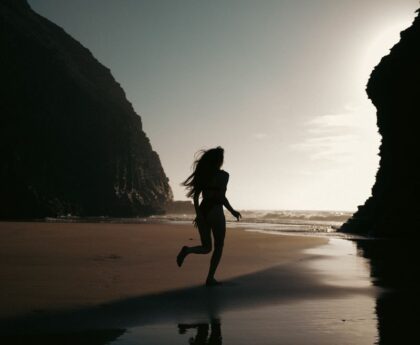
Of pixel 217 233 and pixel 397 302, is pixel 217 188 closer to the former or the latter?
pixel 217 233

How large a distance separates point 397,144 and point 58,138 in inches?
2885

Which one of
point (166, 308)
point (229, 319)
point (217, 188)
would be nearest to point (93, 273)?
point (217, 188)

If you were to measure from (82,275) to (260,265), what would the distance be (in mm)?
4633

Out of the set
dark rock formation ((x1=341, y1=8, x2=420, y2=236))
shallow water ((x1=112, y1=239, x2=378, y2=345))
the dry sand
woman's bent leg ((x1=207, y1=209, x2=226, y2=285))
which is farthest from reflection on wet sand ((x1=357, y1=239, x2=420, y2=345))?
dark rock formation ((x1=341, y1=8, x2=420, y2=236))

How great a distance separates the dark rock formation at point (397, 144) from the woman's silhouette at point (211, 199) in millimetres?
19917

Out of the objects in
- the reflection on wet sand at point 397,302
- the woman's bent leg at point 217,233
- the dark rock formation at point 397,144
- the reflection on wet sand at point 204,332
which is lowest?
→ the reflection on wet sand at point 204,332

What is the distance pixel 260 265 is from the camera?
10.8 m

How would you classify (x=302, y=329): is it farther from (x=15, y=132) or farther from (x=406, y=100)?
(x=15, y=132)

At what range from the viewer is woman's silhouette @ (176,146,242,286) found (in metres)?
7.26

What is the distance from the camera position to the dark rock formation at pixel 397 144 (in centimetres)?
2489

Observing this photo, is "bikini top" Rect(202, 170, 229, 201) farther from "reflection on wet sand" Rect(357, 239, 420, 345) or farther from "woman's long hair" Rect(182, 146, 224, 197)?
"reflection on wet sand" Rect(357, 239, 420, 345)

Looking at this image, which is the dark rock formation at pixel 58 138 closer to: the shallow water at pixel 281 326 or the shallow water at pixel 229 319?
the shallow water at pixel 229 319

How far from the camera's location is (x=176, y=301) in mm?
5926

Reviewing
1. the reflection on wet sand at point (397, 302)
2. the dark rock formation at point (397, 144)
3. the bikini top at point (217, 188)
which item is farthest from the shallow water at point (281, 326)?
the dark rock formation at point (397, 144)
